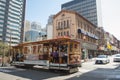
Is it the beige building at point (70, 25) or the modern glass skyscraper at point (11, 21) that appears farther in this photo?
the modern glass skyscraper at point (11, 21)

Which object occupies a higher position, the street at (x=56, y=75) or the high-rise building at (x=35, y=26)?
the high-rise building at (x=35, y=26)

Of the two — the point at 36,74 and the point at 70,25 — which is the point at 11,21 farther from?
the point at 36,74

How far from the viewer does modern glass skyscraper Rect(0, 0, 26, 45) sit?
110500mm

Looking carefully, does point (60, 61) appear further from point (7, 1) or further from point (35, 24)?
point (35, 24)

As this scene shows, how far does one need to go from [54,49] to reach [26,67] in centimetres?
621

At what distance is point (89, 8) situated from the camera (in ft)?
339

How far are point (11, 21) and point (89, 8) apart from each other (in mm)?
56762

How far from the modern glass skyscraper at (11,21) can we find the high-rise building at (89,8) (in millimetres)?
40142

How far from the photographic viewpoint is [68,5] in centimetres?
11506

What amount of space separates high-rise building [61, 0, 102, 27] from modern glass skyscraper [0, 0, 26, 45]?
4014 centimetres

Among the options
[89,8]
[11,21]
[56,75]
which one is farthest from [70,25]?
Result: [11,21]

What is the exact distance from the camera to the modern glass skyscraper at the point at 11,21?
110500mm

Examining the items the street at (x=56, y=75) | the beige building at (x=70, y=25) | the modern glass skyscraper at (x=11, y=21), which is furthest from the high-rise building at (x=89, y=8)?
the street at (x=56, y=75)

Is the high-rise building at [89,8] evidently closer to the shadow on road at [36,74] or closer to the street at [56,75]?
the street at [56,75]
